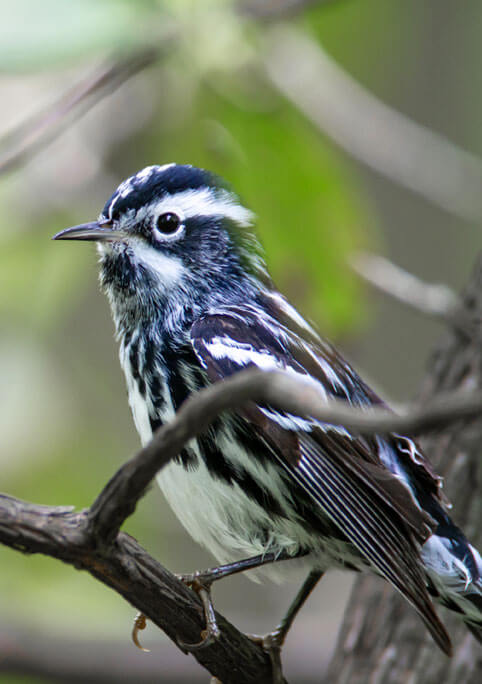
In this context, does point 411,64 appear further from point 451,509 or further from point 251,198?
point 451,509

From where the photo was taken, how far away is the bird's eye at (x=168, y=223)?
10.4 feet

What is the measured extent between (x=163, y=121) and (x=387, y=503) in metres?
2.14

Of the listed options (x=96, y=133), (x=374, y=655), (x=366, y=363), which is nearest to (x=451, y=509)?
(x=374, y=655)

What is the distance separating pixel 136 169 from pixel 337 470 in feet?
8.54

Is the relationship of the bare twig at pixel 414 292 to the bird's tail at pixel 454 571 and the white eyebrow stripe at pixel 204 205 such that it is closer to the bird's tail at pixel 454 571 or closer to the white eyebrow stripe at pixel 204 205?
the white eyebrow stripe at pixel 204 205

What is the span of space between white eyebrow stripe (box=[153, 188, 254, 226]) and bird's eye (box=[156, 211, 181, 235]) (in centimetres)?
2

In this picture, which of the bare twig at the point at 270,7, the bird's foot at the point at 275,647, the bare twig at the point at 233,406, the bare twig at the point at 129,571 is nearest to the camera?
the bare twig at the point at 233,406

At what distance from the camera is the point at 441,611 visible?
3.35m

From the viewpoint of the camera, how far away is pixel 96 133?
5.04 m

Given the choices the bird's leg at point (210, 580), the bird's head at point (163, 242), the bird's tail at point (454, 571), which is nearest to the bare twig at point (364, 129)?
the bird's head at point (163, 242)

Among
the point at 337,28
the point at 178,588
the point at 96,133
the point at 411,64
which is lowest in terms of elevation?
the point at 178,588

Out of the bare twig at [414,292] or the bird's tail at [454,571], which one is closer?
the bird's tail at [454,571]

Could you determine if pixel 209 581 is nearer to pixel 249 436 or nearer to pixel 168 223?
pixel 249 436

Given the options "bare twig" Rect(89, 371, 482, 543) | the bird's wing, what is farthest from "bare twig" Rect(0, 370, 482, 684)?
the bird's wing
